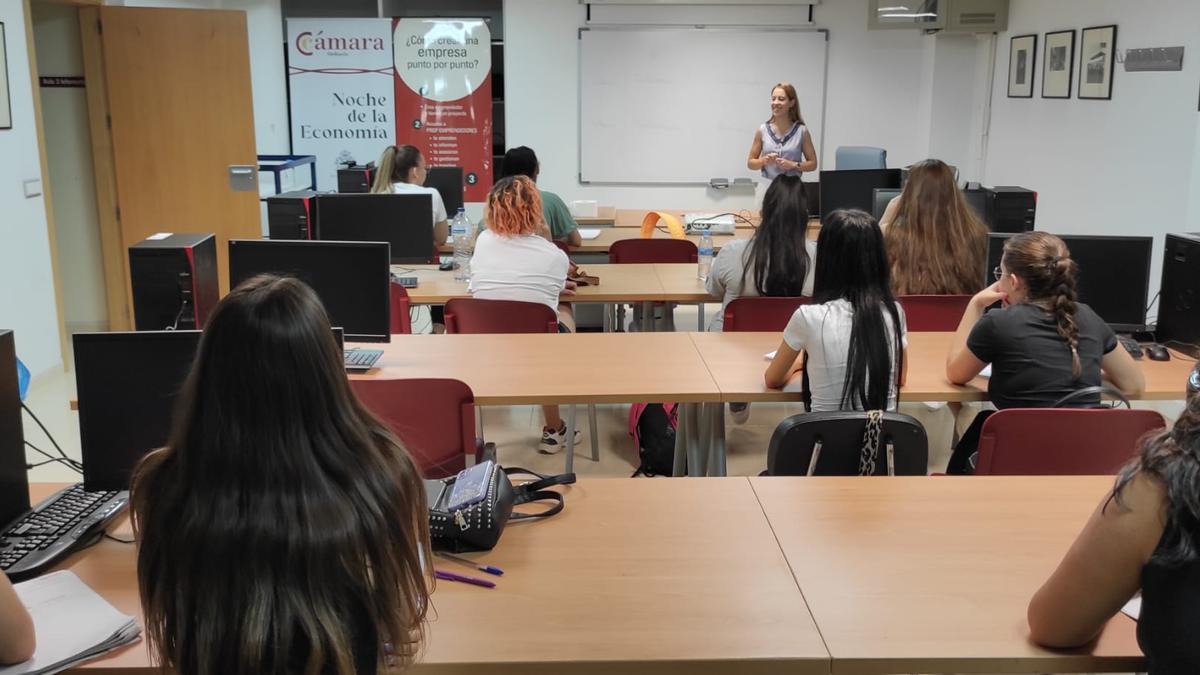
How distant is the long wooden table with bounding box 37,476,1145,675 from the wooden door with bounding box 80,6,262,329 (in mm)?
4507

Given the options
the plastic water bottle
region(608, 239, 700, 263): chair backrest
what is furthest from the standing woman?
the plastic water bottle

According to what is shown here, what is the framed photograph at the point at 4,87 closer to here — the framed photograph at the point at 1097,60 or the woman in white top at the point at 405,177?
the woman in white top at the point at 405,177

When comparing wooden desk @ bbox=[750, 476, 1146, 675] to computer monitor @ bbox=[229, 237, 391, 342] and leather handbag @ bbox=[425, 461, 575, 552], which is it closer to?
leather handbag @ bbox=[425, 461, 575, 552]

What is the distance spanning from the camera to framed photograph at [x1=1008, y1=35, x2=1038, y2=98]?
693 centimetres

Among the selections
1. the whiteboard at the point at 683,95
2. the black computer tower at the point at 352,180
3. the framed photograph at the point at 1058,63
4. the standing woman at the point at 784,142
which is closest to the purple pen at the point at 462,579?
the black computer tower at the point at 352,180

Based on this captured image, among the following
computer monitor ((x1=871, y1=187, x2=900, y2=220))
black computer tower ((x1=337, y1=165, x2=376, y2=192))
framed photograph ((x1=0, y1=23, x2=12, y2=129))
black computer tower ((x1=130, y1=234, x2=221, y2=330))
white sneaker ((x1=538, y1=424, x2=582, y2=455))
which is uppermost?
framed photograph ((x1=0, y1=23, x2=12, y2=129))

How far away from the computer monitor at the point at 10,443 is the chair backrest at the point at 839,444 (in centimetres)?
158

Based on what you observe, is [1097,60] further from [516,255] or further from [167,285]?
[167,285]

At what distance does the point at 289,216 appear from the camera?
4164 mm

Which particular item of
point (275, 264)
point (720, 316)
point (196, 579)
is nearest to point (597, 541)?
point (196, 579)

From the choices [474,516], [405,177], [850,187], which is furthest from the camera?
[850,187]

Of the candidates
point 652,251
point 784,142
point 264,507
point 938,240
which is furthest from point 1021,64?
point 264,507

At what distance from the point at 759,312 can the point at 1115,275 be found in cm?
123

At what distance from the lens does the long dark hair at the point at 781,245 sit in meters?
3.70
